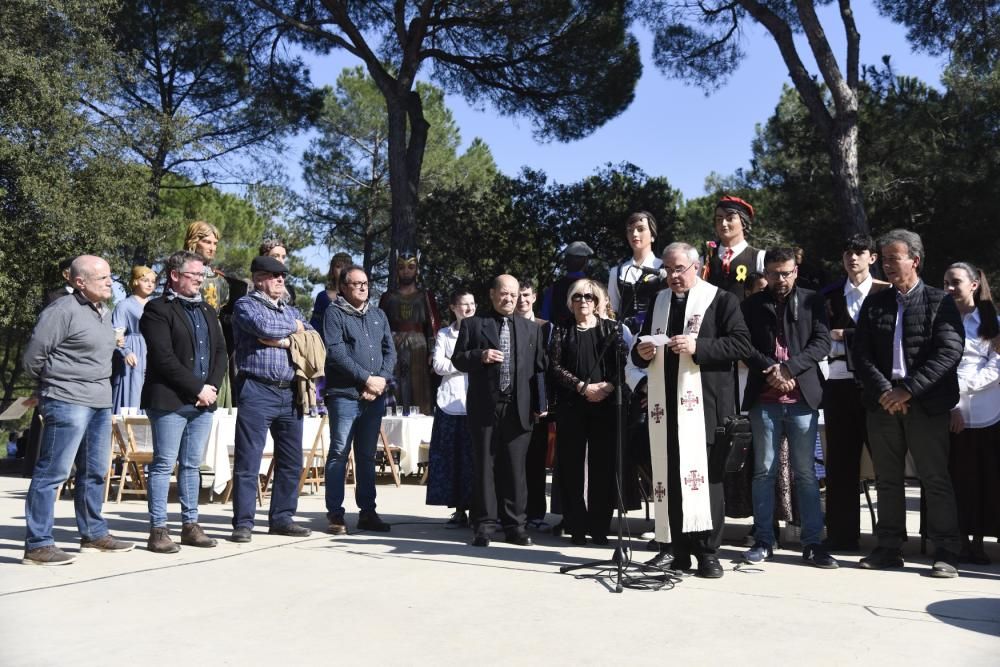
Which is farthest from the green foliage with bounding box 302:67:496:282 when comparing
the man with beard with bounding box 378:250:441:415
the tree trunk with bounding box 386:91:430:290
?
the man with beard with bounding box 378:250:441:415

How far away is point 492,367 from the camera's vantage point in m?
6.57

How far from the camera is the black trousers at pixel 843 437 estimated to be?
632 cm

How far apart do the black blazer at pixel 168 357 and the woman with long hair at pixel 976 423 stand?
457 cm

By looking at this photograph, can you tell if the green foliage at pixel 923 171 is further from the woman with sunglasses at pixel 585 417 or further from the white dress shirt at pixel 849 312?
the woman with sunglasses at pixel 585 417

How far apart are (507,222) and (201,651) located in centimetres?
1847

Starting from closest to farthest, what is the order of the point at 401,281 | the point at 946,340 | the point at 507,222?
the point at 946,340, the point at 401,281, the point at 507,222

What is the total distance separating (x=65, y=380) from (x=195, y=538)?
52.0 inches

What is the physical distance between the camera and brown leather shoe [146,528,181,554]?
236 inches

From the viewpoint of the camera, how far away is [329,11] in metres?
18.6

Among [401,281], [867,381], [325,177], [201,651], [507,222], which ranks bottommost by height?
[201,651]

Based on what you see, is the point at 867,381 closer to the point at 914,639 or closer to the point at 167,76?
the point at 914,639

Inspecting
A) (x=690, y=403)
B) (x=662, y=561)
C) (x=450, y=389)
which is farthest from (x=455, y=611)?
(x=450, y=389)

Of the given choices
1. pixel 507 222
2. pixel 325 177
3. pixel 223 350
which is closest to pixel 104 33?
pixel 507 222

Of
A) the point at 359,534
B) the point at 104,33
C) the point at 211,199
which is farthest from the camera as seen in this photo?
the point at 211,199
